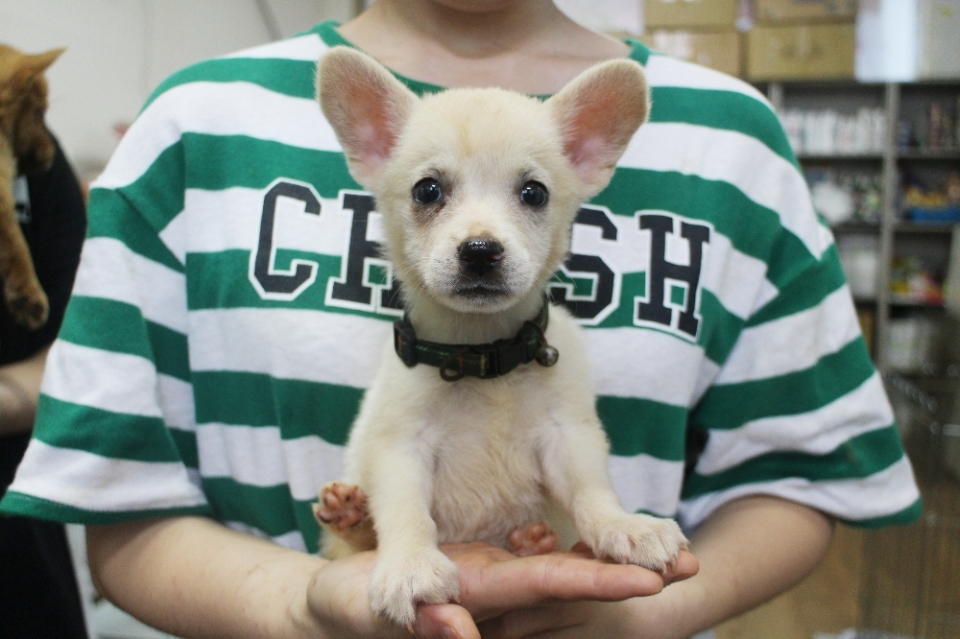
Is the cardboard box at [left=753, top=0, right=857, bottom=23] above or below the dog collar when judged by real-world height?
above

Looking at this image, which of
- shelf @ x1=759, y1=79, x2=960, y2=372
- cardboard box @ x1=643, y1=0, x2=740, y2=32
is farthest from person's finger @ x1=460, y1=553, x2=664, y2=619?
shelf @ x1=759, y1=79, x2=960, y2=372

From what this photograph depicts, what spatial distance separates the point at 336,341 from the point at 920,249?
5677 millimetres

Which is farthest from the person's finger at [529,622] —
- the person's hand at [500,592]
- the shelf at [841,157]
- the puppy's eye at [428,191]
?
the shelf at [841,157]

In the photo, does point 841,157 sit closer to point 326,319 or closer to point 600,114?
point 600,114

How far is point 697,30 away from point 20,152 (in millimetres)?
3348

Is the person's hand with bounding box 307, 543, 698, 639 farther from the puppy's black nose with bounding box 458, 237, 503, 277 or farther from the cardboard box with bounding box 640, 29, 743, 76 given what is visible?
the cardboard box with bounding box 640, 29, 743, 76

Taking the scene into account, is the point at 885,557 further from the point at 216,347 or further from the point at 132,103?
the point at 132,103

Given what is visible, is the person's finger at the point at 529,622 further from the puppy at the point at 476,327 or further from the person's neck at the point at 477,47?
the person's neck at the point at 477,47

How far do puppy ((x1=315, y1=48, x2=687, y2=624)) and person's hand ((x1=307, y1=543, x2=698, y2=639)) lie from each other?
56mm

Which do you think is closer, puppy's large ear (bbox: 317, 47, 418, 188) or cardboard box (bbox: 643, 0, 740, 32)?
puppy's large ear (bbox: 317, 47, 418, 188)

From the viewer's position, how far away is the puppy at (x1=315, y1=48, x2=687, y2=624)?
2.76 ft

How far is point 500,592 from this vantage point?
72 centimetres

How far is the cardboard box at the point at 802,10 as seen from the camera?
3830 millimetres

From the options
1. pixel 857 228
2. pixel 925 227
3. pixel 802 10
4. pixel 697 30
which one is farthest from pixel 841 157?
pixel 697 30
